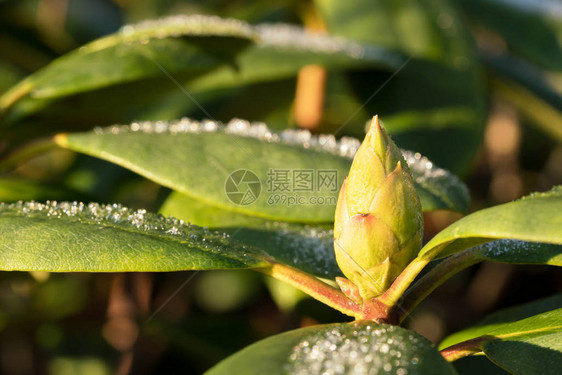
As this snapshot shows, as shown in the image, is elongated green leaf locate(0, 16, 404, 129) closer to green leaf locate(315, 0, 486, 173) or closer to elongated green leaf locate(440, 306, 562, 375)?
green leaf locate(315, 0, 486, 173)

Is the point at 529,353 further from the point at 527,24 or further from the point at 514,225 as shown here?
the point at 527,24

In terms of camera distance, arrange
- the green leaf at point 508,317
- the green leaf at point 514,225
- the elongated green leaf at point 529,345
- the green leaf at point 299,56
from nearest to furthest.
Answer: the green leaf at point 514,225 < the elongated green leaf at point 529,345 < the green leaf at point 508,317 < the green leaf at point 299,56

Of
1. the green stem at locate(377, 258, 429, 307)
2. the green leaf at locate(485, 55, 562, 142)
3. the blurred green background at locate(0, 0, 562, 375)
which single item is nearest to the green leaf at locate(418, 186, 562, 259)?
the green stem at locate(377, 258, 429, 307)

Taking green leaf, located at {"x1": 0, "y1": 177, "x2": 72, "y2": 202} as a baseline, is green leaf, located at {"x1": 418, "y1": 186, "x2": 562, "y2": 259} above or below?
below

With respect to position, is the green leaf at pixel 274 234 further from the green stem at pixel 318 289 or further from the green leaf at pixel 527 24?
the green leaf at pixel 527 24

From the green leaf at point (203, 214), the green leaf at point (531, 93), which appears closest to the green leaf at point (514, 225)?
the green leaf at point (203, 214)

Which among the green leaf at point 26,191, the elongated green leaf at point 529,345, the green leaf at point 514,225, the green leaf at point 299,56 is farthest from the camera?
the green leaf at point 299,56

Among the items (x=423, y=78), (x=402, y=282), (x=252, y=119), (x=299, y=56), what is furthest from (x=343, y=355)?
(x=252, y=119)
